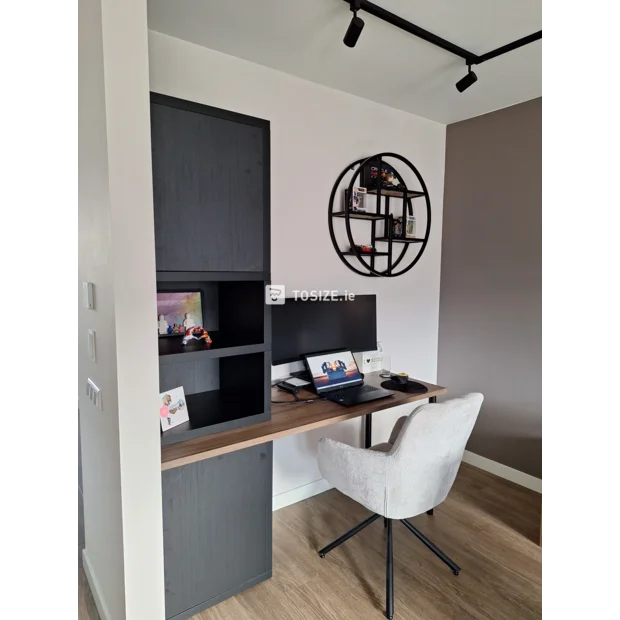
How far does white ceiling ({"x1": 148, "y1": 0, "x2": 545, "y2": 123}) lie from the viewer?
5.82 feet

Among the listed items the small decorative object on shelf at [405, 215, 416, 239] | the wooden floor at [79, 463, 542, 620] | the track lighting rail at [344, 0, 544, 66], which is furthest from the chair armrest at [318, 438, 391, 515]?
the track lighting rail at [344, 0, 544, 66]

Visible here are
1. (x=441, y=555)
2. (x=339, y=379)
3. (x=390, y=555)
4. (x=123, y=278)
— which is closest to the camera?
(x=123, y=278)

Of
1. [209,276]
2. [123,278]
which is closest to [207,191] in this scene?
[209,276]

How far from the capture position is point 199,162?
5.44 ft

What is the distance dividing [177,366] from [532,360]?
86.2 inches

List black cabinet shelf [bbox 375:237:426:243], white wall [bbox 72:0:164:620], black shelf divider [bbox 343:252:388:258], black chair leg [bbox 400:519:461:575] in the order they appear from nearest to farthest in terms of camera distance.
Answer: white wall [bbox 72:0:164:620]
black chair leg [bbox 400:519:461:575]
black shelf divider [bbox 343:252:388:258]
black cabinet shelf [bbox 375:237:426:243]

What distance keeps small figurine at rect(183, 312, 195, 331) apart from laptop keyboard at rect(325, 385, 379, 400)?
79 centimetres

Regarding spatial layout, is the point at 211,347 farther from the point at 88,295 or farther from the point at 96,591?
the point at 96,591

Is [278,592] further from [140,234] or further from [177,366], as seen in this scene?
[140,234]

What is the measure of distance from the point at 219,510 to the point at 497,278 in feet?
7.46

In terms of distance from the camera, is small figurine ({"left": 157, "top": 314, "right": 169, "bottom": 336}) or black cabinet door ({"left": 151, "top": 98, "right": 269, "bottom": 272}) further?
small figurine ({"left": 157, "top": 314, "right": 169, "bottom": 336})

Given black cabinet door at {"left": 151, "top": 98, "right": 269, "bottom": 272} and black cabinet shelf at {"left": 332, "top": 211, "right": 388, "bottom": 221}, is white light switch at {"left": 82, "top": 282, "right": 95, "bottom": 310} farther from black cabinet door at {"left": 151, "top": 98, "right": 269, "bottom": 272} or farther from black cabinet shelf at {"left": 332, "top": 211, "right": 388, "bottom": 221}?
black cabinet shelf at {"left": 332, "top": 211, "right": 388, "bottom": 221}

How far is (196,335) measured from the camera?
1915 mm

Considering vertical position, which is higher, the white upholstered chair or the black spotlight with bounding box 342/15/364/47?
the black spotlight with bounding box 342/15/364/47
